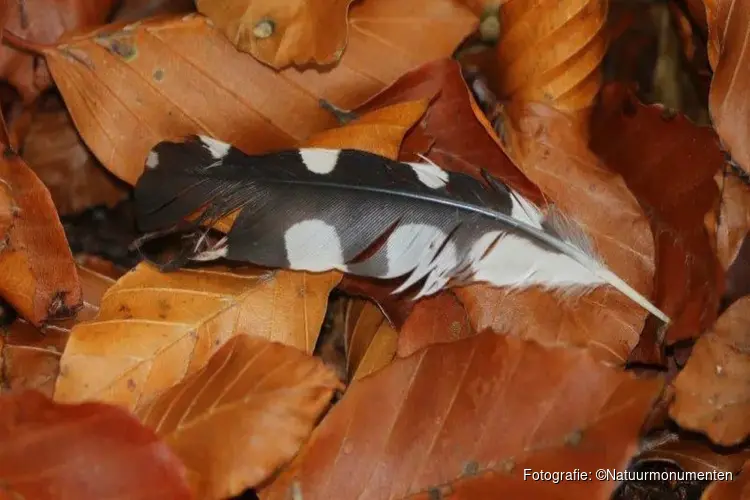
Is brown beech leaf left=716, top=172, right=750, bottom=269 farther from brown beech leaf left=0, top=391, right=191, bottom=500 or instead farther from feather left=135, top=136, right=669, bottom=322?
brown beech leaf left=0, top=391, right=191, bottom=500

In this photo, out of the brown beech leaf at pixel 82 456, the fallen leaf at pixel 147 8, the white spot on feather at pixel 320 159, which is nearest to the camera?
the brown beech leaf at pixel 82 456

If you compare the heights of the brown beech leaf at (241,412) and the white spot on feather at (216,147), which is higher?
the white spot on feather at (216,147)

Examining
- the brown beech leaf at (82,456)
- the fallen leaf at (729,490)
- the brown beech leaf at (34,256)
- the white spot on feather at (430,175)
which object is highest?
the white spot on feather at (430,175)

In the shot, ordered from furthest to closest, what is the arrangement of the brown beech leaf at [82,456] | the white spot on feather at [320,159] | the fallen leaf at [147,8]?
the fallen leaf at [147,8]
the white spot on feather at [320,159]
the brown beech leaf at [82,456]

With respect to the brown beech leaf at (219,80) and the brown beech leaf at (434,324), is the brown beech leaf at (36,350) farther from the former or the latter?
the brown beech leaf at (434,324)

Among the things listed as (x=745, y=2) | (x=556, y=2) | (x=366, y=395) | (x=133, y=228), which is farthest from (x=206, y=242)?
(x=745, y=2)

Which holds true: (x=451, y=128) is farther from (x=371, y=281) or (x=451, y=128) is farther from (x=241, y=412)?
(x=241, y=412)

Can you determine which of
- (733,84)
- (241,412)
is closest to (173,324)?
(241,412)

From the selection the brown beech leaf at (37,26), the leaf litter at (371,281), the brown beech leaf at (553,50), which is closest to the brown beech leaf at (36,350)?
the leaf litter at (371,281)
